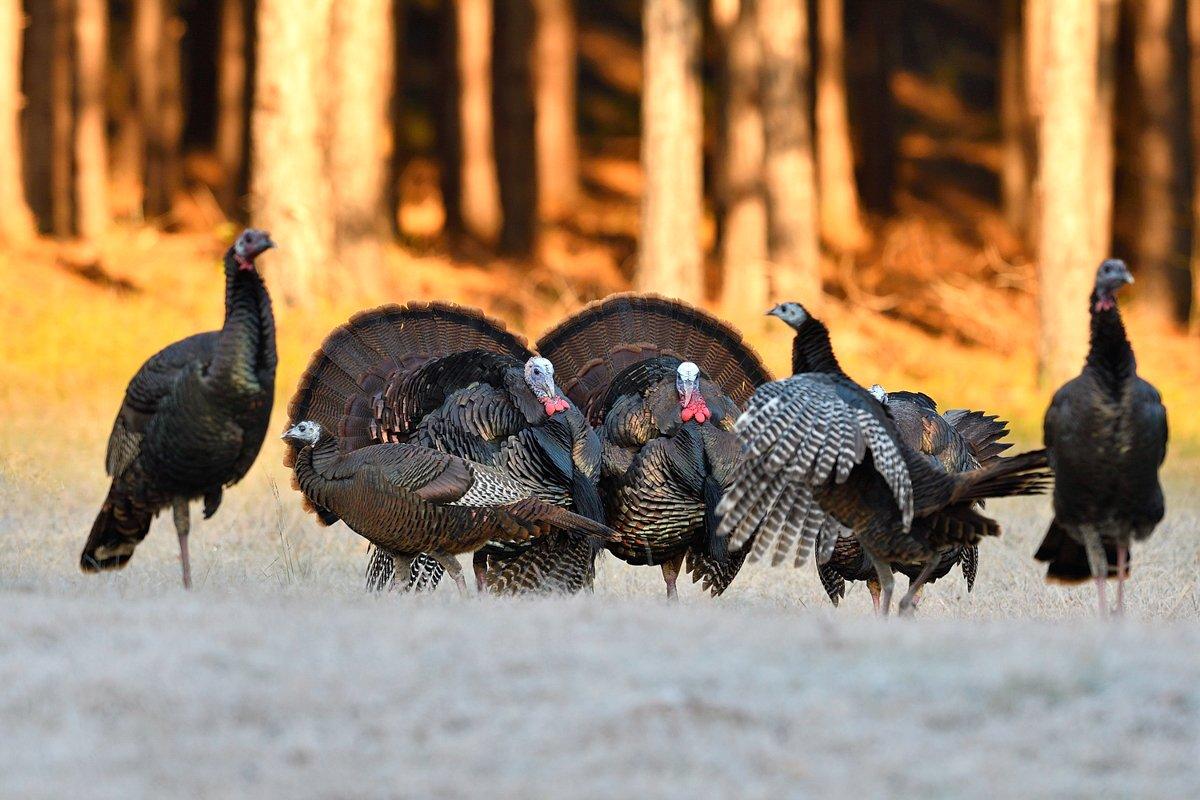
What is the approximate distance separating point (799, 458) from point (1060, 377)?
9247mm

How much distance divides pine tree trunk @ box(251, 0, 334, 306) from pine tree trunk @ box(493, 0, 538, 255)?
721cm

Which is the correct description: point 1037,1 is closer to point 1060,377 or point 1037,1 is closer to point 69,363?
point 1060,377

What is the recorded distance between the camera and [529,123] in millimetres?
23375

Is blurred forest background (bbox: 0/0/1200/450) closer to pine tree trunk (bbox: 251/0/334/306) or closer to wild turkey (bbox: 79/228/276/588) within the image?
pine tree trunk (bbox: 251/0/334/306)

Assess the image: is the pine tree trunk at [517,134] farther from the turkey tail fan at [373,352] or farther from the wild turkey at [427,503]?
the wild turkey at [427,503]

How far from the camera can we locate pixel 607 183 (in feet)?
92.6

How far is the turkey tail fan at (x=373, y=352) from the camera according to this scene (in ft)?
28.5

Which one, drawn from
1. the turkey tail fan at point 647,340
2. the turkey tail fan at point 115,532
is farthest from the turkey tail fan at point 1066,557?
the turkey tail fan at point 115,532

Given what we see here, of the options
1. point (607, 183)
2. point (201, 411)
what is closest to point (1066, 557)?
point (201, 411)

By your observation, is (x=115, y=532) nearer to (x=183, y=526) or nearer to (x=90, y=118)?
(x=183, y=526)

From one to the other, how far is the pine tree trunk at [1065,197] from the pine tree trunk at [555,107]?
8.75m

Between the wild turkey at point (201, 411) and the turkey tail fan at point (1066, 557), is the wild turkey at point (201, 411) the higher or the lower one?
the higher one

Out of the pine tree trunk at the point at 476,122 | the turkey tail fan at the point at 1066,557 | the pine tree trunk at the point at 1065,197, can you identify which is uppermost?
the pine tree trunk at the point at 476,122

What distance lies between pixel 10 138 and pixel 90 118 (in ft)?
11.1
